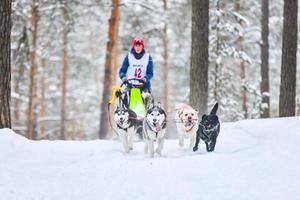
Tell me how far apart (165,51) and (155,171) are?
17.0m

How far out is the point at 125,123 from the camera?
8352mm

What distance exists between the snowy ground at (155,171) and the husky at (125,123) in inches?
10.1

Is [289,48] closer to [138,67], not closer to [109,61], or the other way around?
[138,67]

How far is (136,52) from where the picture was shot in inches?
361

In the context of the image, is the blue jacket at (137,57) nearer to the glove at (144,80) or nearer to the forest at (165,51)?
the glove at (144,80)

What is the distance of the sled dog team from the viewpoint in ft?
25.6

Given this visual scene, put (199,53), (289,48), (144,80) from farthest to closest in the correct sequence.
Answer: (289,48) → (199,53) → (144,80)

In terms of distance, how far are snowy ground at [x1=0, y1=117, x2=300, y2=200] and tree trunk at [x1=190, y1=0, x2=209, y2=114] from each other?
2584 mm

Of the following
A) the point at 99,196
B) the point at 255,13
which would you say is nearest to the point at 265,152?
the point at 99,196

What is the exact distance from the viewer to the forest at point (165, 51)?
1173 cm

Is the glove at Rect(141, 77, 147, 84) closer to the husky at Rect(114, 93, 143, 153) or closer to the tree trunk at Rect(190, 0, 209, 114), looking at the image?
the husky at Rect(114, 93, 143, 153)

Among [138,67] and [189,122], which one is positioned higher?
[138,67]

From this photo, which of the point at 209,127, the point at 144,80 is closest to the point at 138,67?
the point at 144,80

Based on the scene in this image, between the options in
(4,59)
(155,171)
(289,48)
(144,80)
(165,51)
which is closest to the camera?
(155,171)
